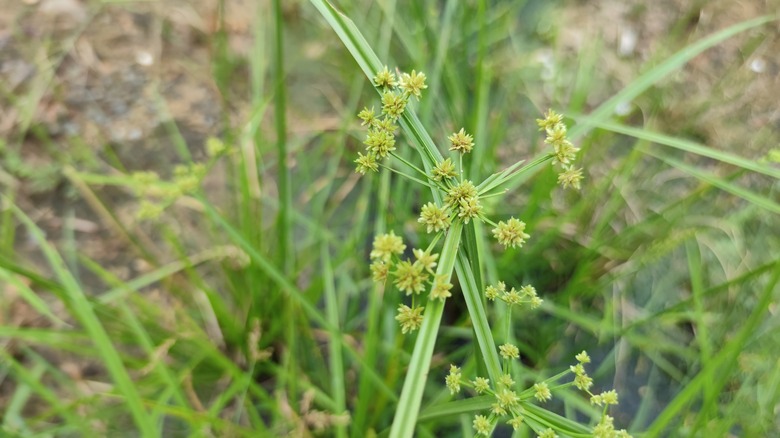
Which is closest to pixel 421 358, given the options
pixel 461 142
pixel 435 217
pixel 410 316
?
pixel 410 316

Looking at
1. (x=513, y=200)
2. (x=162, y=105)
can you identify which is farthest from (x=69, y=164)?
(x=513, y=200)

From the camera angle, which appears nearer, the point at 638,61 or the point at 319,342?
the point at 319,342

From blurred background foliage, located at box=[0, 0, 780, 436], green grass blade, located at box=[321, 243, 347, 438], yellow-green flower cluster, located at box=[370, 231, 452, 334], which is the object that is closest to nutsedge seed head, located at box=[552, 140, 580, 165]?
yellow-green flower cluster, located at box=[370, 231, 452, 334]

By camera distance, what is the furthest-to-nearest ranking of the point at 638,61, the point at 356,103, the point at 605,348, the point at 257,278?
the point at 638,61 < the point at 356,103 < the point at 605,348 < the point at 257,278

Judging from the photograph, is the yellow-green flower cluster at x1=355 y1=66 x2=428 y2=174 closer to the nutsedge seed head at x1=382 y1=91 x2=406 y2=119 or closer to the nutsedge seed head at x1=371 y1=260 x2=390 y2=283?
the nutsedge seed head at x1=382 y1=91 x2=406 y2=119

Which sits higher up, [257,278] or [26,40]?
[26,40]

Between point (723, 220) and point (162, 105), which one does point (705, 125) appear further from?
point (162, 105)

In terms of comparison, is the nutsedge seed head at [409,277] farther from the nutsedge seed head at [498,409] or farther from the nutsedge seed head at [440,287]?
the nutsedge seed head at [498,409]
